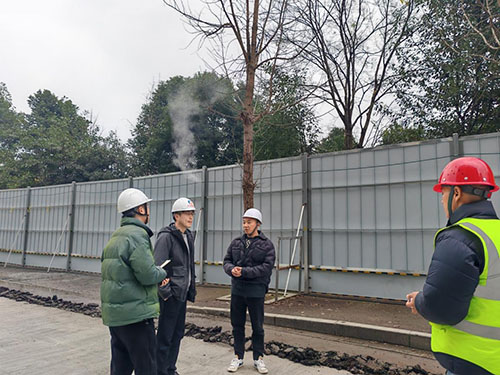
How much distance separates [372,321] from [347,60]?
1299cm

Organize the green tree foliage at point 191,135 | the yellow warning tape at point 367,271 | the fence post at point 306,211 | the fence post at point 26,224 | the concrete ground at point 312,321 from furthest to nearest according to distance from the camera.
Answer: the green tree foliage at point 191,135 < the fence post at point 26,224 < the fence post at point 306,211 < the yellow warning tape at point 367,271 < the concrete ground at point 312,321

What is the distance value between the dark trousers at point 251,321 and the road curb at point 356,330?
212cm

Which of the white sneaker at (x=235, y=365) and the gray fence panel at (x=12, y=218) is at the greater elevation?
the gray fence panel at (x=12, y=218)

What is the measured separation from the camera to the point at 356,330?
5961 millimetres

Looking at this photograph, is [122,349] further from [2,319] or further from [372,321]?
[2,319]

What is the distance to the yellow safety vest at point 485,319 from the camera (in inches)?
73.9

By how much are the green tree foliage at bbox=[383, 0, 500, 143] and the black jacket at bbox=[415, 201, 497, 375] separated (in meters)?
11.3

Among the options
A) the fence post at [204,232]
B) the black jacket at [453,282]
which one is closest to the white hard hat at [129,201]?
the black jacket at [453,282]

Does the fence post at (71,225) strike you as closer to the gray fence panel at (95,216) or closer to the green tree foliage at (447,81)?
the gray fence panel at (95,216)

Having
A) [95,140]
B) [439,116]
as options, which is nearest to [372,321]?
[439,116]

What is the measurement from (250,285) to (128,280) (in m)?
1.74

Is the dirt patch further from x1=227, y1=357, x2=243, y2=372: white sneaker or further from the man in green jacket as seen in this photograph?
the man in green jacket

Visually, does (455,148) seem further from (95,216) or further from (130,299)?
(95,216)

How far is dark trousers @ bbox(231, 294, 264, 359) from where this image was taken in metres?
4.46
